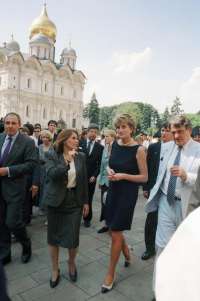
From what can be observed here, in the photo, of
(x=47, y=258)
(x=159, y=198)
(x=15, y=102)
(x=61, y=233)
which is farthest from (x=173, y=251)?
(x=15, y=102)

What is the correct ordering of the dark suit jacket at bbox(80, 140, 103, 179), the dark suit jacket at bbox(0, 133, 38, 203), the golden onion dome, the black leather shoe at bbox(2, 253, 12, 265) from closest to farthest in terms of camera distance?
the dark suit jacket at bbox(0, 133, 38, 203) < the black leather shoe at bbox(2, 253, 12, 265) < the dark suit jacket at bbox(80, 140, 103, 179) < the golden onion dome

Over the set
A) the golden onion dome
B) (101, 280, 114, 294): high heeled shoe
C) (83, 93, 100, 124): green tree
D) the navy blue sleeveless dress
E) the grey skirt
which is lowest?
(101, 280, 114, 294): high heeled shoe

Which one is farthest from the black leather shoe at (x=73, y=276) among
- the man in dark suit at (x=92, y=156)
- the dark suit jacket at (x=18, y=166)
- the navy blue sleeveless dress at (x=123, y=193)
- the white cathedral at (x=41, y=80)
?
the white cathedral at (x=41, y=80)

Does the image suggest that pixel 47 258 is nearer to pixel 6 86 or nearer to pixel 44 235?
pixel 44 235

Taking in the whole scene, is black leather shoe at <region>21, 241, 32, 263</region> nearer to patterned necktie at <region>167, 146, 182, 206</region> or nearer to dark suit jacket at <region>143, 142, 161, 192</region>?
dark suit jacket at <region>143, 142, 161, 192</region>

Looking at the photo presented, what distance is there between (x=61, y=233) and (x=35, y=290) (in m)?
0.71

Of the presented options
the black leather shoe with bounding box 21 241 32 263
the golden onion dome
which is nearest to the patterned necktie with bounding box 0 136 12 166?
the black leather shoe with bounding box 21 241 32 263

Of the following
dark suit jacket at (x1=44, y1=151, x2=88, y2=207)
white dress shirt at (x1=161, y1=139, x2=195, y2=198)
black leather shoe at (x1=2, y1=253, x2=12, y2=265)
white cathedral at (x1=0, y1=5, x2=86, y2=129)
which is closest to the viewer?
white dress shirt at (x1=161, y1=139, x2=195, y2=198)

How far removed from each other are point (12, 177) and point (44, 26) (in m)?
65.6

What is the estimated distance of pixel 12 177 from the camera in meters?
3.98

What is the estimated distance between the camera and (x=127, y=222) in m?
3.67

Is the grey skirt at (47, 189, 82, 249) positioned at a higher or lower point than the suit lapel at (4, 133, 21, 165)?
lower

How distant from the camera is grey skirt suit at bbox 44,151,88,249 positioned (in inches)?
143

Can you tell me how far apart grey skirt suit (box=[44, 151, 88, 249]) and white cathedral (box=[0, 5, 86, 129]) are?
58056 millimetres
